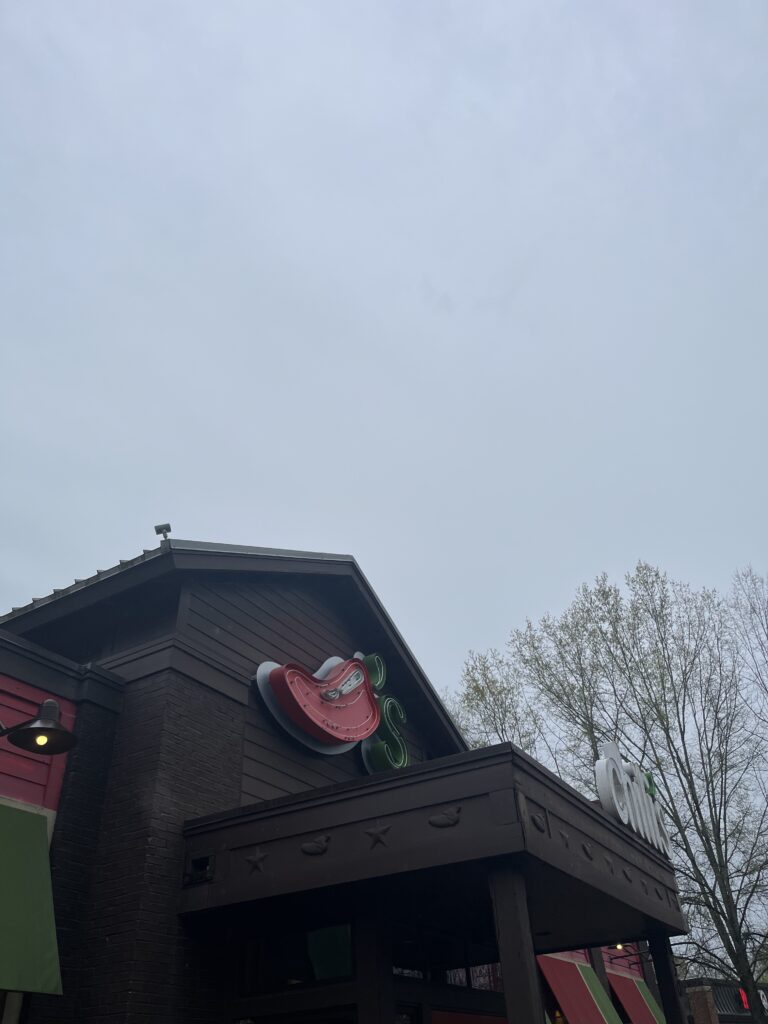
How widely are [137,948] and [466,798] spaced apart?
3516mm

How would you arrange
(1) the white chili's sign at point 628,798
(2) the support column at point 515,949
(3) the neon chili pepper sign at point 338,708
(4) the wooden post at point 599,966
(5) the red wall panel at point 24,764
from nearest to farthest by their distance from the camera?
(2) the support column at point 515,949
(5) the red wall panel at point 24,764
(1) the white chili's sign at point 628,798
(3) the neon chili pepper sign at point 338,708
(4) the wooden post at point 599,966

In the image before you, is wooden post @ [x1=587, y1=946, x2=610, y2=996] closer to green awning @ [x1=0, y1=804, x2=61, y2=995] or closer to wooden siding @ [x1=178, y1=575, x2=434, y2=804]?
wooden siding @ [x1=178, y1=575, x2=434, y2=804]

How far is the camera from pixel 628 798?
9.89 metres

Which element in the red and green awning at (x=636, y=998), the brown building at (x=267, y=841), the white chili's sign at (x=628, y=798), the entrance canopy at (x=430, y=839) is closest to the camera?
the entrance canopy at (x=430, y=839)

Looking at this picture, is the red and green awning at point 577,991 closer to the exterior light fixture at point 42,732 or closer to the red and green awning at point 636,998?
the red and green awning at point 636,998

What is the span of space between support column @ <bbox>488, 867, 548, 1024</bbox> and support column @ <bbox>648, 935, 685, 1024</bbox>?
4.48 meters

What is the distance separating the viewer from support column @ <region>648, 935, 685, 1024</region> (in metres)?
9.87

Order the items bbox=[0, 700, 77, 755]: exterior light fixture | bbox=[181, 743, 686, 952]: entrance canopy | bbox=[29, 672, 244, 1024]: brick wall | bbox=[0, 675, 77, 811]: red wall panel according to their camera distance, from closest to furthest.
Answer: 1. bbox=[0, 700, 77, 755]: exterior light fixture
2. bbox=[181, 743, 686, 952]: entrance canopy
3. bbox=[29, 672, 244, 1024]: brick wall
4. bbox=[0, 675, 77, 811]: red wall panel

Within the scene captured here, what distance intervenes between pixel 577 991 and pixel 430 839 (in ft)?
34.8

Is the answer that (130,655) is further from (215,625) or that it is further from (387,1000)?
(387,1000)

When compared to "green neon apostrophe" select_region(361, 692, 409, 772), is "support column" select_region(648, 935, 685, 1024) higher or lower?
lower

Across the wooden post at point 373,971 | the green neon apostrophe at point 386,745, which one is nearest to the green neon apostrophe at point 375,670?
the green neon apostrophe at point 386,745

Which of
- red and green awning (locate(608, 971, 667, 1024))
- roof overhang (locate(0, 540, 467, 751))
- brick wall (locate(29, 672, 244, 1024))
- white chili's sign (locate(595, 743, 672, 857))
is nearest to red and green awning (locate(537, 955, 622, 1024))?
red and green awning (locate(608, 971, 667, 1024))

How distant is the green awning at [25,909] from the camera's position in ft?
22.0
